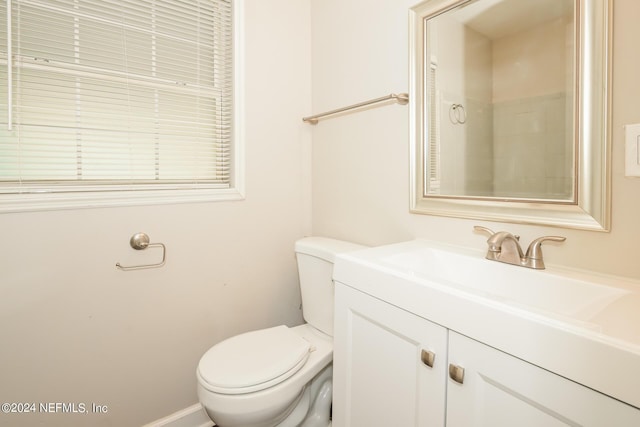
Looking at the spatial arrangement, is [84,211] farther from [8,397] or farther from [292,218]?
[292,218]

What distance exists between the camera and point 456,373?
0.75m

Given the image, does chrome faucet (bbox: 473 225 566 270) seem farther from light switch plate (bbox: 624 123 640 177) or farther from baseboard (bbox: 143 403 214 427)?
baseboard (bbox: 143 403 214 427)

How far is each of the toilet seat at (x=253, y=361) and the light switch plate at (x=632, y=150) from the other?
1.16 metres

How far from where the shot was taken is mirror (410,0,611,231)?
0.89 metres

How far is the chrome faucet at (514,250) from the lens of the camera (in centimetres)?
96

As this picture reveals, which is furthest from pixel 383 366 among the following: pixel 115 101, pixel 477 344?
pixel 115 101

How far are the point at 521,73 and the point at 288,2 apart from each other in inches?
51.5

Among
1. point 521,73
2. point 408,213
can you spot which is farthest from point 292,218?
point 521,73

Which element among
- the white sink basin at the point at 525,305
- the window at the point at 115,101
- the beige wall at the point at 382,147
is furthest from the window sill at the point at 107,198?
the white sink basin at the point at 525,305

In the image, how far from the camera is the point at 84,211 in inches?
51.4

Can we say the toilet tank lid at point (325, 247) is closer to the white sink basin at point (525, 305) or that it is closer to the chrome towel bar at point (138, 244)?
the white sink basin at point (525, 305)

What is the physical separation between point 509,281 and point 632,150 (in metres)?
0.45

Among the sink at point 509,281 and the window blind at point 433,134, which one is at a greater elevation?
the window blind at point 433,134

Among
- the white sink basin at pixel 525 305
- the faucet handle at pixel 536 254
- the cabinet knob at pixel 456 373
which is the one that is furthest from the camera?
the faucet handle at pixel 536 254
